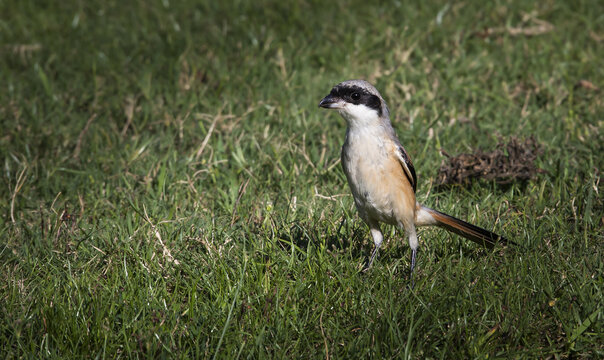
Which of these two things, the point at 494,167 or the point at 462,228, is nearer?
the point at 462,228

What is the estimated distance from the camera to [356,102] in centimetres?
502

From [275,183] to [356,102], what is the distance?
1599 millimetres

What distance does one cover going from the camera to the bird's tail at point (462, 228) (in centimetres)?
498

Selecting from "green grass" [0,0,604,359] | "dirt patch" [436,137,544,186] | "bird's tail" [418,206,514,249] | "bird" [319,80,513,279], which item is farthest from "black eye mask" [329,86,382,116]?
"dirt patch" [436,137,544,186]

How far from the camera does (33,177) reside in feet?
21.1

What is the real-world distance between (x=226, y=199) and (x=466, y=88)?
3.15 m

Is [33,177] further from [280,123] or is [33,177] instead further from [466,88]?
[466,88]

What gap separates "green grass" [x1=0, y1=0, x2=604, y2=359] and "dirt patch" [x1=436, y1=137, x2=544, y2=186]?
14 centimetres

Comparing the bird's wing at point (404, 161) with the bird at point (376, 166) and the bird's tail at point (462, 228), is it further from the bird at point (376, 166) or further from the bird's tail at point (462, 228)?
the bird's tail at point (462, 228)

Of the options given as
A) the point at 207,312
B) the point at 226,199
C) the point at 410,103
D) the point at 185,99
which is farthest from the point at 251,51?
the point at 207,312

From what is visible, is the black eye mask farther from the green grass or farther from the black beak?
Answer: the green grass

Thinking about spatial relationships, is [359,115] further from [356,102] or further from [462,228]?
[462,228]

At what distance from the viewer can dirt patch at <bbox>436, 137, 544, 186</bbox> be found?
6.02 metres

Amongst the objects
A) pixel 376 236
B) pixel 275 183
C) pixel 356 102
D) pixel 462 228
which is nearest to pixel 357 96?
pixel 356 102
